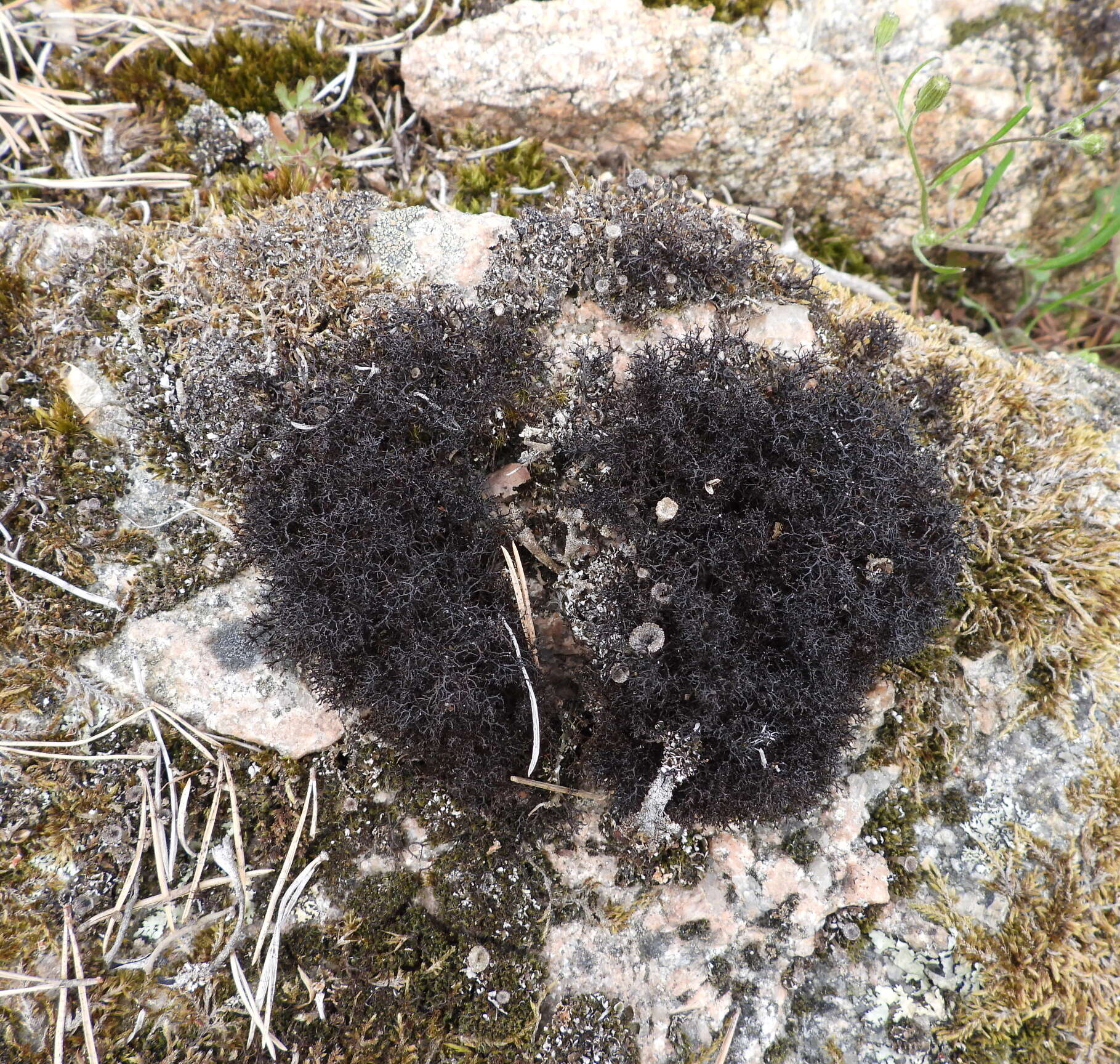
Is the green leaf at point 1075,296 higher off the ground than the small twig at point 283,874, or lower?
higher

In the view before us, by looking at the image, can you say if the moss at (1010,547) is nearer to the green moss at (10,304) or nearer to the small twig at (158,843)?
the small twig at (158,843)

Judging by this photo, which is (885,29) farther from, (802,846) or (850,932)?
(850,932)

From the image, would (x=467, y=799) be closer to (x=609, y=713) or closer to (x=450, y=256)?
(x=609, y=713)

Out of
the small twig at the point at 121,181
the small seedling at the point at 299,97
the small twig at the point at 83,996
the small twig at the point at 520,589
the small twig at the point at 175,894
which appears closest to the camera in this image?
the small twig at the point at 83,996

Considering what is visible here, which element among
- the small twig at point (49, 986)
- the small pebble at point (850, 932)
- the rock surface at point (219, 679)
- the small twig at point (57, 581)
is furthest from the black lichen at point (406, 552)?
the small pebble at point (850, 932)

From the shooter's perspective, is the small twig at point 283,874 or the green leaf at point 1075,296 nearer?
the small twig at point 283,874

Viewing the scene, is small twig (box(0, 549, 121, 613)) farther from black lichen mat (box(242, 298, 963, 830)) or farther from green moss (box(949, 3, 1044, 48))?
green moss (box(949, 3, 1044, 48))

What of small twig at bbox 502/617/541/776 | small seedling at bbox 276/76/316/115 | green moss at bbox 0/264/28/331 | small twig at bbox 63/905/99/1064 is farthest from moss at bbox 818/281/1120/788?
green moss at bbox 0/264/28/331
